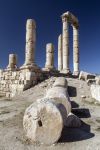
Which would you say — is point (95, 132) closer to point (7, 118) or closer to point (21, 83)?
point (7, 118)

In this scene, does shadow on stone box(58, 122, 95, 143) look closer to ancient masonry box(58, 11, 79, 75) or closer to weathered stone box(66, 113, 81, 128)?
weathered stone box(66, 113, 81, 128)

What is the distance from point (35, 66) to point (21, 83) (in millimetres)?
2225

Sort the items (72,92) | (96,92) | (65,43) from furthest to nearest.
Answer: (65,43) < (72,92) < (96,92)

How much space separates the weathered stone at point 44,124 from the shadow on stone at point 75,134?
15.4 inches

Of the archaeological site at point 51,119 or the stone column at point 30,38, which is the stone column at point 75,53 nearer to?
the stone column at point 30,38

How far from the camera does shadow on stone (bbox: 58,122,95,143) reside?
582 cm

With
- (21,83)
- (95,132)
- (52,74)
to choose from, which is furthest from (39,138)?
(52,74)

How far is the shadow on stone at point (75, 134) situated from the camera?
5824mm

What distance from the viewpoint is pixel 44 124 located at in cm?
546

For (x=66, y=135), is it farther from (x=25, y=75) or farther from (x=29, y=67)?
(x=29, y=67)

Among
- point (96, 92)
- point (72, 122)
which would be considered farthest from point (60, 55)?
point (72, 122)

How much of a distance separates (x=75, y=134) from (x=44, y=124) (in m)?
1.28

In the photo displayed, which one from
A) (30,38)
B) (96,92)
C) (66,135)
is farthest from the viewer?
(30,38)

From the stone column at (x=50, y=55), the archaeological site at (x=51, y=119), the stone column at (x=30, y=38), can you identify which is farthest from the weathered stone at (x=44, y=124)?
the stone column at (x=50, y=55)
